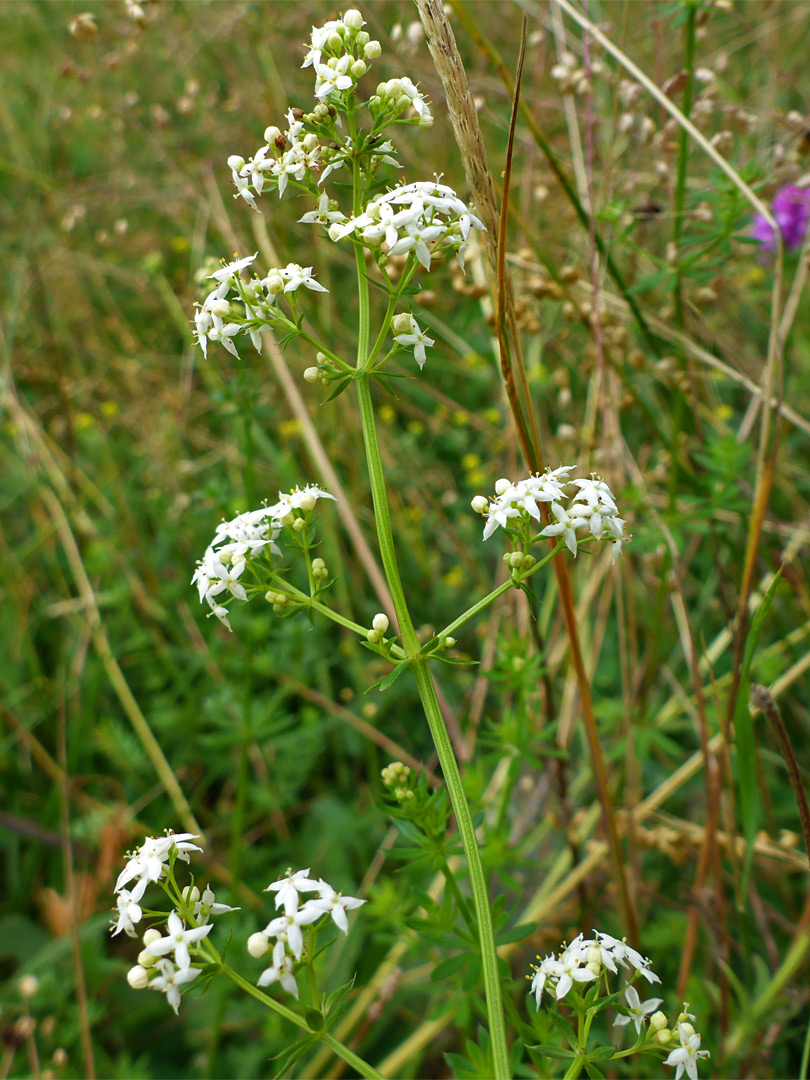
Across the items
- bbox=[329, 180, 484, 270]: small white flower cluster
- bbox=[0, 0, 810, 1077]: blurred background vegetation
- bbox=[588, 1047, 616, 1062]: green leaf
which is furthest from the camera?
bbox=[0, 0, 810, 1077]: blurred background vegetation

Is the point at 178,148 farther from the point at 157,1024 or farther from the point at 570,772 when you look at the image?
the point at 157,1024

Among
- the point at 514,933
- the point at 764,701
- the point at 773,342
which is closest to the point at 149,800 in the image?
the point at 514,933

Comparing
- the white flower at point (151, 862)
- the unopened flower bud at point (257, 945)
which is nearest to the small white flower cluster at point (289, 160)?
the white flower at point (151, 862)

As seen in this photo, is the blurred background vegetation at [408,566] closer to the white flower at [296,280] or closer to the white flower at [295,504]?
the white flower at [295,504]

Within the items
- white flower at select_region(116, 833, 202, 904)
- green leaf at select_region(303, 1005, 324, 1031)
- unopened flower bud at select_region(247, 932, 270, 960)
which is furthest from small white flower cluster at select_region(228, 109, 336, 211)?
green leaf at select_region(303, 1005, 324, 1031)

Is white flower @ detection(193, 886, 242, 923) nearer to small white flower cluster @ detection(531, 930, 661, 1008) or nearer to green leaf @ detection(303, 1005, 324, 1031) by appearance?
green leaf @ detection(303, 1005, 324, 1031)

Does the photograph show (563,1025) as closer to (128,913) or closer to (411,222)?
(128,913)
